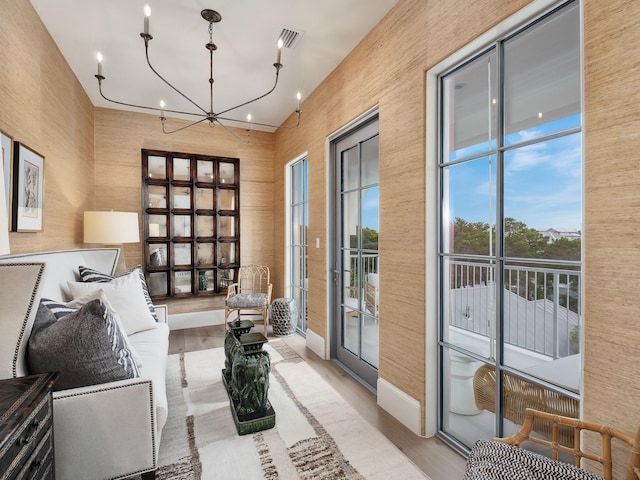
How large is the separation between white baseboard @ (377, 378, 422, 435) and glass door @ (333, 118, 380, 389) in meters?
0.29

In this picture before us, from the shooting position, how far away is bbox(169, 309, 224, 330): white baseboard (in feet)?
14.3

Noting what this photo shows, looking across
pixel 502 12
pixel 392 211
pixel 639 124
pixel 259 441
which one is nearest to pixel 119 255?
pixel 259 441

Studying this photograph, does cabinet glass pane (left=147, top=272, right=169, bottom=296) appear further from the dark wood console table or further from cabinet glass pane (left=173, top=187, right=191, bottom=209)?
the dark wood console table

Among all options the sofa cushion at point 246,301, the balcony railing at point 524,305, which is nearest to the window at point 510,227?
the balcony railing at point 524,305

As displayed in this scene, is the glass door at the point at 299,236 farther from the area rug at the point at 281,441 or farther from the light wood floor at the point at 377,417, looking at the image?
the area rug at the point at 281,441

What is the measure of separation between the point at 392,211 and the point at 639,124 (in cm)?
134

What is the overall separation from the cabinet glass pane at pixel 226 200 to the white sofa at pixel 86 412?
3207mm

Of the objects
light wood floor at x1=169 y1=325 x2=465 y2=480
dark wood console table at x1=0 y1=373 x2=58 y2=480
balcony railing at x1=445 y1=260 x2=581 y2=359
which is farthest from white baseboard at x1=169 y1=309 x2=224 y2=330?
balcony railing at x1=445 y1=260 x2=581 y2=359

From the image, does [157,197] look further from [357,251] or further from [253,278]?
[357,251]

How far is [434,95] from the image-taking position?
6.64ft

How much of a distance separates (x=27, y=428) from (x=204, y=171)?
3864 mm

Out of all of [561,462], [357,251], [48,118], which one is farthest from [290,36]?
[561,462]

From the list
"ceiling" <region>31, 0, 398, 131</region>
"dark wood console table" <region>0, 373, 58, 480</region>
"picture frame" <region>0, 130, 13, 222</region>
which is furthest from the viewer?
"ceiling" <region>31, 0, 398, 131</region>

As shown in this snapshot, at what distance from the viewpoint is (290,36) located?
2.57 m
